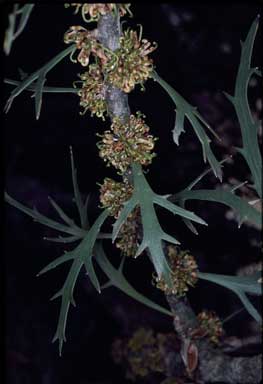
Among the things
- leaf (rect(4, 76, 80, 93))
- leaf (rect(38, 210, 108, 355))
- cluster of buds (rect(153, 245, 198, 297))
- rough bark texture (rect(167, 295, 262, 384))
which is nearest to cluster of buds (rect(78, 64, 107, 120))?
leaf (rect(4, 76, 80, 93))

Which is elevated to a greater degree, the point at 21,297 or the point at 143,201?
the point at 143,201

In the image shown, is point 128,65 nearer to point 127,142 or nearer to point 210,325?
point 127,142

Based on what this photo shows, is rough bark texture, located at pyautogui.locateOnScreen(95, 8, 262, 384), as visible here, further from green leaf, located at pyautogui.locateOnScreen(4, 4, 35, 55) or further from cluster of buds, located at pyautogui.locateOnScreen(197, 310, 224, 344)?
green leaf, located at pyautogui.locateOnScreen(4, 4, 35, 55)

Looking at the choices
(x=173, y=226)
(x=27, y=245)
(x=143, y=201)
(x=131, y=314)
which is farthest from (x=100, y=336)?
(x=143, y=201)

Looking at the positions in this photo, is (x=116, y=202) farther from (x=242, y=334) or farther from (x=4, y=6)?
(x=242, y=334)

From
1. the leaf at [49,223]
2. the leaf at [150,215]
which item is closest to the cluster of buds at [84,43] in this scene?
the leaf at [150,215]

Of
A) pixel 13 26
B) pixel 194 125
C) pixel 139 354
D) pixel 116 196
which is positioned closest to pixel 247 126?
pixel 194 125
